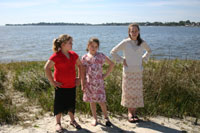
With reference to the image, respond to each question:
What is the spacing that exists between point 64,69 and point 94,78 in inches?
21.9

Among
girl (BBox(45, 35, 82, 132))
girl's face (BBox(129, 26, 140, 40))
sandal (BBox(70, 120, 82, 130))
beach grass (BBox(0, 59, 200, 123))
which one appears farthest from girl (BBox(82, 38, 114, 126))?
beach grass (BBox(0, 59, 200, 123))

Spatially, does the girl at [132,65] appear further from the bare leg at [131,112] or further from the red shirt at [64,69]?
the red shirt at [64,69]

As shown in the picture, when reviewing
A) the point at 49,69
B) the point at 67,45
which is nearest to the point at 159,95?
the point at 67,45

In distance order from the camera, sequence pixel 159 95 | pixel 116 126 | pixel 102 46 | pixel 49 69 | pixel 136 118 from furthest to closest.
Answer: pixel 102 46, pixel 159 95, pixel 136 118, pixel 116 126, pixel 49 69

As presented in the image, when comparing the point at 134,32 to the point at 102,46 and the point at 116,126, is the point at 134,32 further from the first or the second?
the point at 102,46

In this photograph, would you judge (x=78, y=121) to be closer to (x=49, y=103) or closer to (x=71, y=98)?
(x=71, y=98)

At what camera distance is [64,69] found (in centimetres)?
350

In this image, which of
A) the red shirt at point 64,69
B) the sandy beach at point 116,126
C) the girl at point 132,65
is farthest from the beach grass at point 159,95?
the red shirt at point 64,69

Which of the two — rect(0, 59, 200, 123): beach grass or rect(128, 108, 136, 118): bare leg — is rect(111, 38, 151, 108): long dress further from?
rect(0, 59, 200, 123): beach grass

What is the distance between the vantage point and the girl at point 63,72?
3445 mm

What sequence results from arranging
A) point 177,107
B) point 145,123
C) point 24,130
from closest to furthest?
point 24,130, point 145,123, point 177,107

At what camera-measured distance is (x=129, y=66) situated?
12.7 feet

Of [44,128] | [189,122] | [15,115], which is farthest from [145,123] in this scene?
[15,115]

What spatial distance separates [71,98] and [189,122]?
234cm
